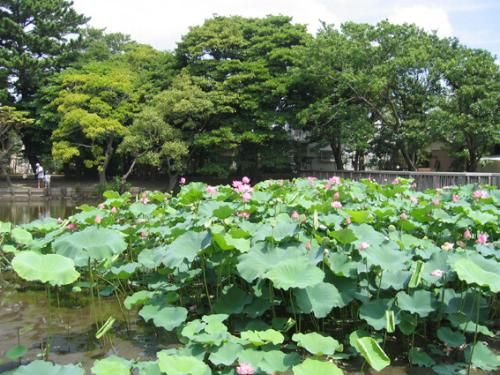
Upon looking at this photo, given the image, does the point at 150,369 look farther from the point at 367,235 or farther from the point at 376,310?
the point at 367,235

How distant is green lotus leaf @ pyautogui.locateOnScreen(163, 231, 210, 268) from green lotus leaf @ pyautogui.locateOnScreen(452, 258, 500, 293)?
1716 millimetres

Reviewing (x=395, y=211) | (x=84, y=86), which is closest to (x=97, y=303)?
(x=395, y=211)

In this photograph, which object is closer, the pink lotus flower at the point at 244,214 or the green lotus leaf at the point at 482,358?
the green lotus leaf at the point at 482,358

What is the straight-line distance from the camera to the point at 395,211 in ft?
16.9

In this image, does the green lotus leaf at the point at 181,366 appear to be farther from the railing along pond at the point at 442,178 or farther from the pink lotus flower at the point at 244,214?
the railing along pond at the point at 442,178

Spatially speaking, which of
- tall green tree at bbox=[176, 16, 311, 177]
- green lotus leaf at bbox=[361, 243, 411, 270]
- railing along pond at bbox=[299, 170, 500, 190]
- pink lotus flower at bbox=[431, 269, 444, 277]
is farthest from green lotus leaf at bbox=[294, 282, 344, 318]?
tall green tree at bbox=[176, 16, 311, 177]

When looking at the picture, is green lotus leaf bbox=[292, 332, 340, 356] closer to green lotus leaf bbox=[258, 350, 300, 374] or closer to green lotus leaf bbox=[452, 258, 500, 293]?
green lotus leaf bbox=[258, 350, 300, 374]

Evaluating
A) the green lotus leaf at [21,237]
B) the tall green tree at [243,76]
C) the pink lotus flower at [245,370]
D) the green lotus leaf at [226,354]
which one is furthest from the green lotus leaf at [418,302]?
the tall green tree at [243,76]

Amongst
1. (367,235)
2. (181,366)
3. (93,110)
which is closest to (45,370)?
(181,366)

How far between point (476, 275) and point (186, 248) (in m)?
2.00

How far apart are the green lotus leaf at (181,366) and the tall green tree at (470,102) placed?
16.1 meters

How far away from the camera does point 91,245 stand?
368 centimetres

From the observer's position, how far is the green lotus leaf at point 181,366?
2.31 metres

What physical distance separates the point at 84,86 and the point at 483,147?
681 inches
